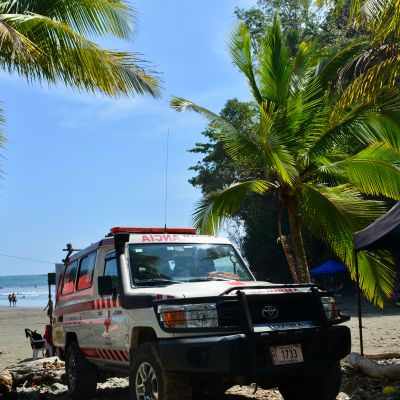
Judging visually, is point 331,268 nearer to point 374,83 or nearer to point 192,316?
point 374,83

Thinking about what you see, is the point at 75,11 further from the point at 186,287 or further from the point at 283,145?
the point at 186,287

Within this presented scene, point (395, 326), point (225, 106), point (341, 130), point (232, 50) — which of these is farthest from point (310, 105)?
point (225, 106)

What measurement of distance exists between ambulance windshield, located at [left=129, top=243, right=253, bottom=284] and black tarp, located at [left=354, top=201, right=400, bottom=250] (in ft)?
9.53

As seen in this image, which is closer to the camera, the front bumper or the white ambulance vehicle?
the front bumper

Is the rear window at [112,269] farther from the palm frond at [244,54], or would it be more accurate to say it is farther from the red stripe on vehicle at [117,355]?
the palm frond at [244,54]

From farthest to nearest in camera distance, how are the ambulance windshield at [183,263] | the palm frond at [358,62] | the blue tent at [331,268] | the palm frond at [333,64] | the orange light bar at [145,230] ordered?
the blue tent at [331,268] → the palm frond at [358,62] → the palm frond at [333,64] → the orange light bar at [145,230] → the ambulance windshield at [183,263]

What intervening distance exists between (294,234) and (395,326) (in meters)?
8.16

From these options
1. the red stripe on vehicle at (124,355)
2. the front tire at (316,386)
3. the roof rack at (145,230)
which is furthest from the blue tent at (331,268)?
the red stripe on vehicle at (124,355)

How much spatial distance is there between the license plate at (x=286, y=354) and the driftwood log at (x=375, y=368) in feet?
9.55

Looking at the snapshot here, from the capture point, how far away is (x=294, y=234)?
12.3 metres

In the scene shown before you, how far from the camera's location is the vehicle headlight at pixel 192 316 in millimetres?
5777

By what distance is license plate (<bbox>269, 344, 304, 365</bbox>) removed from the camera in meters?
5.74

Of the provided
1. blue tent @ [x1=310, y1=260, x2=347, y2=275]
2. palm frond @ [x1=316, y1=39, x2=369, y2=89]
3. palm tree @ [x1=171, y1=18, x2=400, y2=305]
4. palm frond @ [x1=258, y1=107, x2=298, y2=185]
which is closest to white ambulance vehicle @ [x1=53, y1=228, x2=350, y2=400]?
palm frond @ [x1=258, y1=107, x2=298, y2=185]

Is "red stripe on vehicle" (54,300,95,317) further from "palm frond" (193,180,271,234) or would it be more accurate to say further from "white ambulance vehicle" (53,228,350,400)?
"palm frond" (193,180,271,234)
